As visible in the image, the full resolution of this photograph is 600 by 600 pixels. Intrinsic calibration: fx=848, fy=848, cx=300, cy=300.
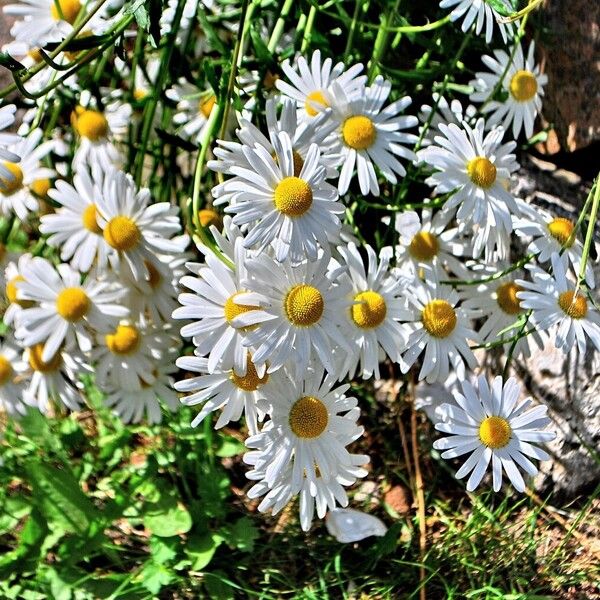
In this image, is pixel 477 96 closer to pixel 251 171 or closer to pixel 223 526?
pixel 251 171

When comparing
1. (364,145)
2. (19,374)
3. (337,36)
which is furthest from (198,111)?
(19,374)

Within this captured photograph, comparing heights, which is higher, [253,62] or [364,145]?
[253,62]

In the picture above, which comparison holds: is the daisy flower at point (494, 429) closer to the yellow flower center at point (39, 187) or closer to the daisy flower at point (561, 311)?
the daisy flower at point (561, 311)

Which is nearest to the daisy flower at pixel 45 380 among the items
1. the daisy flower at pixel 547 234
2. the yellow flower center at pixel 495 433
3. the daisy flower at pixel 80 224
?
the daisy flower at pixel 80 224

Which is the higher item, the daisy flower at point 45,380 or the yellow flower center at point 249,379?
the daisy flower at point 45,380

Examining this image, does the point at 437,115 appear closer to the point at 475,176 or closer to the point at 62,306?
the point at 475,176

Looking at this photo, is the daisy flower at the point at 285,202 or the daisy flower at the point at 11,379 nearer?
the daisy flower at the point at 285,202
